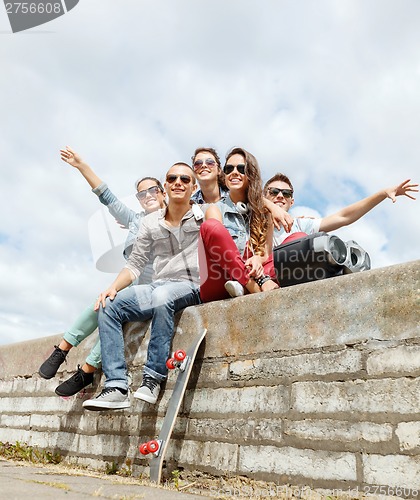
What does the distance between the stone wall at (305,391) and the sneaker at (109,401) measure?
25 cm

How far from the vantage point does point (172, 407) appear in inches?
132

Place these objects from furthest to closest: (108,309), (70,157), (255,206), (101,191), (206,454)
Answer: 1. (101,191)
2. (70,157)
3. (255,206)
4. (108,309)
5. (206,454)

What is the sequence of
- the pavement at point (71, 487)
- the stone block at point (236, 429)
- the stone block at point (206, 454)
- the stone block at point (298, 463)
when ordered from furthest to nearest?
the stone block at point (206, 454), the stone block at point (236, 429), the stone block at point (298, 463), the pavement at point (71, 487)

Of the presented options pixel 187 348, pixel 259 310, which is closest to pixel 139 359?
pixel 187 348

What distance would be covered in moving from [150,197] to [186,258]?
1185mm

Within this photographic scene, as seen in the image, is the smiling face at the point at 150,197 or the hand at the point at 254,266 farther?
the smiling face at the point at 150,197

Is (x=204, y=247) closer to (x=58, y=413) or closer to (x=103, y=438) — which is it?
(x=103, y=438)

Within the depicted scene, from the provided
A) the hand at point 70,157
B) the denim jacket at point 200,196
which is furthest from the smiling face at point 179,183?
the hand at point 70,157

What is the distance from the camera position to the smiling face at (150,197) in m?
4.80

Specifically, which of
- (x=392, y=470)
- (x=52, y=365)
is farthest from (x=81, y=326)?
(x=392, y=470)

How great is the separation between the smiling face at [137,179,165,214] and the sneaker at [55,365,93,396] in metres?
1.49

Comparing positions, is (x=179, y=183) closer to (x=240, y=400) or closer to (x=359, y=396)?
(x=240, y=400)

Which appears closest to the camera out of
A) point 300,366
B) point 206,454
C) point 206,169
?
point 300,366

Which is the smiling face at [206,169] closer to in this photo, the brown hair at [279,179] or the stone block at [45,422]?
the brown hair at [279,179]
